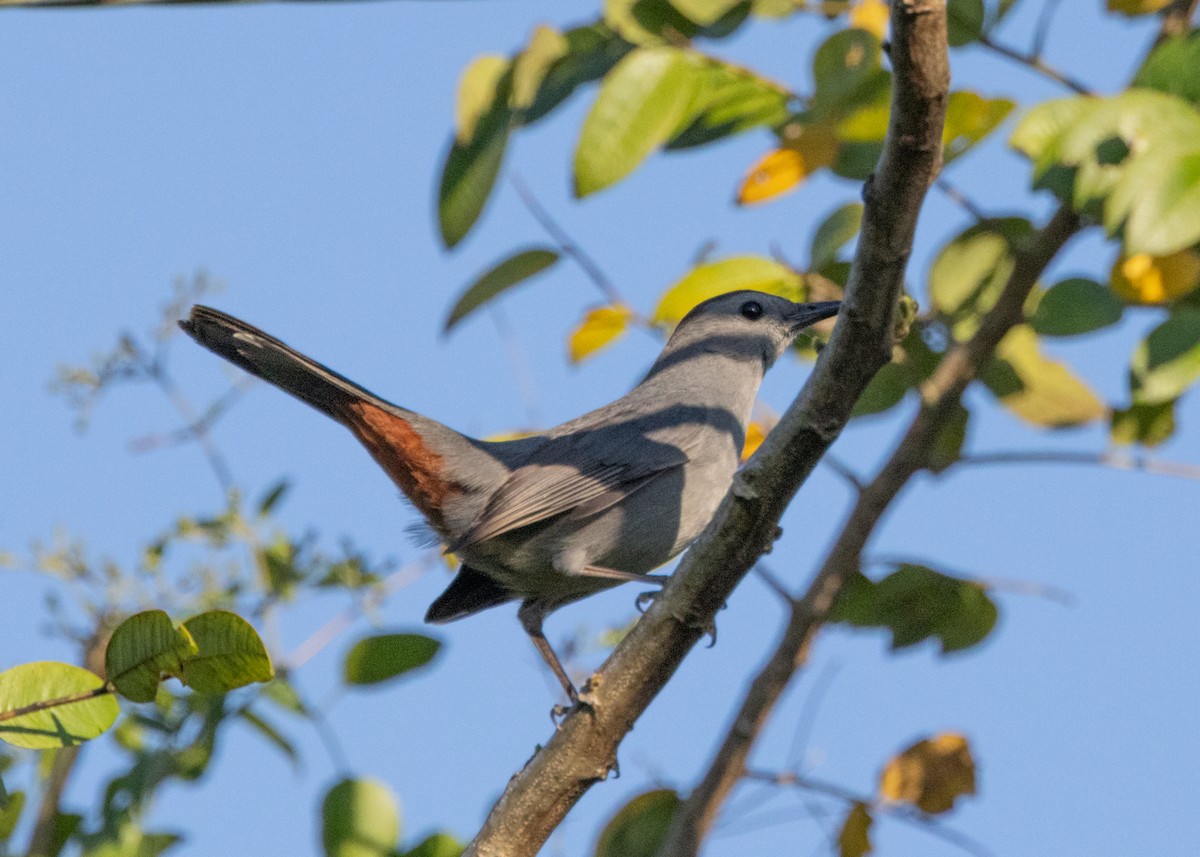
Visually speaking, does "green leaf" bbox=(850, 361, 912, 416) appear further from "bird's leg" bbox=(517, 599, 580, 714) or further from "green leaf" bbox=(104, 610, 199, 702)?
"green leaf" bbox=(104, 610, 199, 702)

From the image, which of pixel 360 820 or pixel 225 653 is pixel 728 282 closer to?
pixel 360 820

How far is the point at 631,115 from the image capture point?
3.46 metres

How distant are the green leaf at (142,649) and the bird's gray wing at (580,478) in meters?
1.83

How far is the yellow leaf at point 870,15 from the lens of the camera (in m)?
3.89

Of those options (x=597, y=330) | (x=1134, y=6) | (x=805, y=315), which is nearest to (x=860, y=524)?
(x=597, y=330)

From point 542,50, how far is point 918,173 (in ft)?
5.30

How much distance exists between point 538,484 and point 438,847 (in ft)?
4.49

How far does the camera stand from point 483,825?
9.71 ft

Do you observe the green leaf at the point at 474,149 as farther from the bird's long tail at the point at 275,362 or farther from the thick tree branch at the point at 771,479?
the thick tree branch at the point at 771,479

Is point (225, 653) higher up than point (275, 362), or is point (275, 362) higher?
point (275, 362)

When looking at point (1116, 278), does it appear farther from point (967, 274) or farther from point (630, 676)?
point (630, 676)

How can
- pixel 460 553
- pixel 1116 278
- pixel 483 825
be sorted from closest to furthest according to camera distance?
pixel 483 825 → pixel 1116 278 → pixel 460 553

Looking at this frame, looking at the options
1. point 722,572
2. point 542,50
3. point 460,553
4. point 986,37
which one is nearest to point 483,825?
point 722,572

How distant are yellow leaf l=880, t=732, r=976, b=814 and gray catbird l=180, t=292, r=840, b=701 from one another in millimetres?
963
